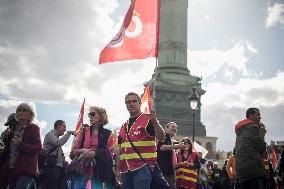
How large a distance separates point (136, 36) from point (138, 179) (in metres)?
3.00

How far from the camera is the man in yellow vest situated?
6.21 m

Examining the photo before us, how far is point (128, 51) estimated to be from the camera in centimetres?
812

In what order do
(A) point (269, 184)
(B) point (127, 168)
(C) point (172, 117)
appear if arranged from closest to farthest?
(B) point (127, 168) → (A) point (269, 184) → (C) point (172, 117)

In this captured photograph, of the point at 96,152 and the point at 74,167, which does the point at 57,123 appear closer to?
the point at 74,167

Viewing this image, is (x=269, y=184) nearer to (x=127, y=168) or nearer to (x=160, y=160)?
(x=160, y=160)

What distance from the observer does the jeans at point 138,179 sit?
6137mm

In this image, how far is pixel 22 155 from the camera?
652 cm

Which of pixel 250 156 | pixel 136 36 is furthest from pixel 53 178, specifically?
pixel 250 156

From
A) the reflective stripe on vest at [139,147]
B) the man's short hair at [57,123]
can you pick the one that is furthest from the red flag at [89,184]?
the man's short hair at [57,123]

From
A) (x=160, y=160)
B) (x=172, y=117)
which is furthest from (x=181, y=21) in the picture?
(x=160, y=160)

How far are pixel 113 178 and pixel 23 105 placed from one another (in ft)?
5.96

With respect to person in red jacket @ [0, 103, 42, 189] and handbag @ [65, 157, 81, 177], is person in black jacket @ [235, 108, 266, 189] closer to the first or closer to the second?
handbag @ [65, 157, 81, 177]

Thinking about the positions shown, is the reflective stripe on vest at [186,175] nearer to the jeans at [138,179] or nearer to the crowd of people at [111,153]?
the crowd of people at [111,153]

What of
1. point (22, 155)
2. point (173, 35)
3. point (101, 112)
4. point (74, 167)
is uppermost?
point (173, 35)
